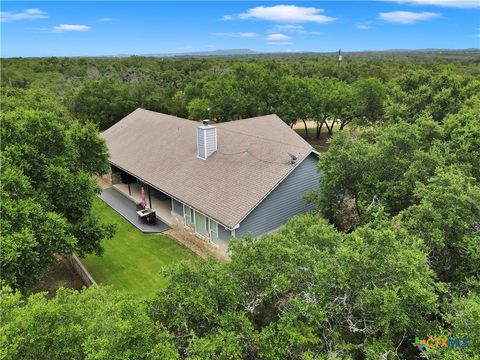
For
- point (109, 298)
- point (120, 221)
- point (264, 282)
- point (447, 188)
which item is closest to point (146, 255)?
point (120, 221)

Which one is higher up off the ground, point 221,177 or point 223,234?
point 221,177

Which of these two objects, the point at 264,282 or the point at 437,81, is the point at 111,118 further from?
the point at 264,282

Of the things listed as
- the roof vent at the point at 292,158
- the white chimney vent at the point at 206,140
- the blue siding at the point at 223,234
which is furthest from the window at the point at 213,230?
the roof vent at the point at 292,158

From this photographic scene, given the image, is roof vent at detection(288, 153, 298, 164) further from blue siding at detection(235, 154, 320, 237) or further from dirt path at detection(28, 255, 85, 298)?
dirt path at detection(28, 255, 85, 298)

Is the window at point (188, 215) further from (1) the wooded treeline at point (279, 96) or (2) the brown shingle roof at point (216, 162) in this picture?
(1) the wooded treeline at point (279, 96)

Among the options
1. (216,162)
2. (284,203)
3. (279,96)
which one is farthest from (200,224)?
(279,96)
